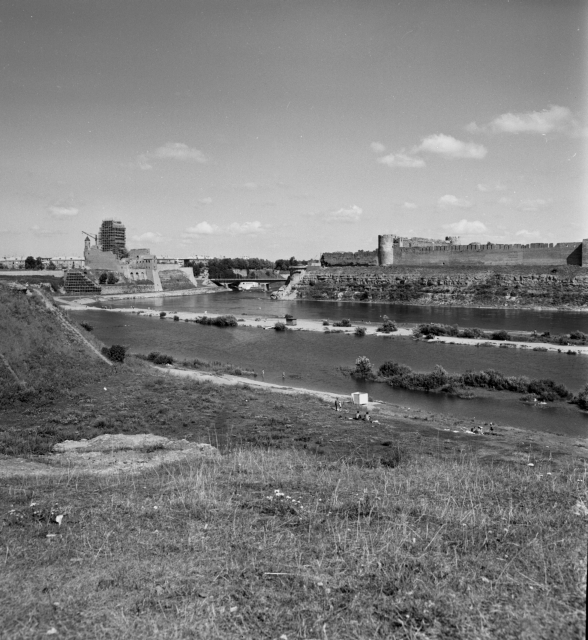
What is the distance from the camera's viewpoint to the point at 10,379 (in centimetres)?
1323

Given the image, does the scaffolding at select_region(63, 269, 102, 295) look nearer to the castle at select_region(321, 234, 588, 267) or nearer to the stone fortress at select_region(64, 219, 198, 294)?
the stone fortress at select_region(64, 219, 198, 294)

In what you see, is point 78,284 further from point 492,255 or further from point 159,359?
point 159,359

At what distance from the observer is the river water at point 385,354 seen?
15977 millimetres

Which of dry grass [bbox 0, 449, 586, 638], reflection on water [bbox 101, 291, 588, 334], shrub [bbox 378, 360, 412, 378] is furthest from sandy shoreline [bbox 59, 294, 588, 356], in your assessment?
dry grass [bbox 0, 449, 586, 638]

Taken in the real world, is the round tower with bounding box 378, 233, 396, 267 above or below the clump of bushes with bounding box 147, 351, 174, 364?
above

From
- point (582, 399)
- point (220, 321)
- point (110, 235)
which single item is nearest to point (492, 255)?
point (220, 321)

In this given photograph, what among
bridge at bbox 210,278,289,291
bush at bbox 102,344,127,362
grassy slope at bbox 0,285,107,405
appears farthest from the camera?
bridge at bbox 210,278,289,291

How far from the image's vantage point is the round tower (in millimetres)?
66312

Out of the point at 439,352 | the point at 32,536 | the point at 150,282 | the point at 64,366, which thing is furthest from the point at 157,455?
the point at 150,282

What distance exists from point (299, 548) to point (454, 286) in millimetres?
54510

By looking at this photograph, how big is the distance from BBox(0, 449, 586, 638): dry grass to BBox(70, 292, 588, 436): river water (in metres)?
9.97

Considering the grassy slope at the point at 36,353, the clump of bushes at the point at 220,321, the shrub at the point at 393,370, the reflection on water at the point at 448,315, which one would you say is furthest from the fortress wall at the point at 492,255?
the grassy slope at the point at 36,353

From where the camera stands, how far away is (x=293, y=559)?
3.93 meters

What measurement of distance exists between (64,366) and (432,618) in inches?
561
